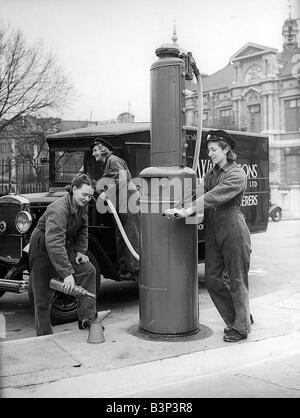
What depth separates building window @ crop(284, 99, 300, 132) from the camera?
3788 centimetres

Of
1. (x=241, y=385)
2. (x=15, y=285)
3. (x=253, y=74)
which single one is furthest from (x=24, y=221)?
(x=253, y=74)

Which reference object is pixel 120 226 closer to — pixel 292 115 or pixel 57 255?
pixel 57 255

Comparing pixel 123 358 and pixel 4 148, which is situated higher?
pixel 4 148

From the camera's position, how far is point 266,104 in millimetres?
39750

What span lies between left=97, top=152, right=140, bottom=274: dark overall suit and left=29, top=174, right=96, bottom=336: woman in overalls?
1022 mm

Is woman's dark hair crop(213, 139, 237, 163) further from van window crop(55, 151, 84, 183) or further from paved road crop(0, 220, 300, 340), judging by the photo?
van window crop(55, 151, 84, 183)

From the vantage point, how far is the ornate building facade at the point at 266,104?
3719 cm

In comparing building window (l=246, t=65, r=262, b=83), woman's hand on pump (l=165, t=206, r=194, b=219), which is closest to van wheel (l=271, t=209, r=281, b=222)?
building window (l=246, t=65, r=262, b=83)

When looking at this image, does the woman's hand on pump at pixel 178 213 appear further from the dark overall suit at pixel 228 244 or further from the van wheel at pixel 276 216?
the van wheel at pixel 276 216

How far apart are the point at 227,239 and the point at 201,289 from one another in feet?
11.1

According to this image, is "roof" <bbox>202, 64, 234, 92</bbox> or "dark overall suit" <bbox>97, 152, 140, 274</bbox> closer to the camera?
"dark overall suit" <bbox>97, 152, 140, 274</bbox>

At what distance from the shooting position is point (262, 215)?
8.50m

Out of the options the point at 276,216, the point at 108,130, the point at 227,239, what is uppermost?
the point at 108,130
